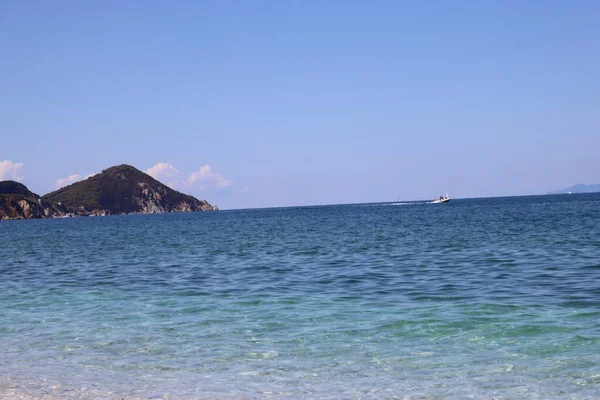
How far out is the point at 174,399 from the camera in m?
11.0

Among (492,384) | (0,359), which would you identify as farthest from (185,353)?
(492,384)

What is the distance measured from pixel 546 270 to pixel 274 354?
18.7 metres

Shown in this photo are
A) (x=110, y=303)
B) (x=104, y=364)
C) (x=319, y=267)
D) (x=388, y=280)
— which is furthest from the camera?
(x=319, y=267)

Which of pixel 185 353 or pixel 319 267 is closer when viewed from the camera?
pixel 185 353

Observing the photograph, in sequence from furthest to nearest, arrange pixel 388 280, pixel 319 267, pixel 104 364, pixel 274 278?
1. pixel 319 267
2. pixel 274 278
3. pixel 388 280
4. pixel 104 364

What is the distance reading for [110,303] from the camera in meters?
23.2

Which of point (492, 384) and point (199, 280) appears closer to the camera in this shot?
point (492, 384)

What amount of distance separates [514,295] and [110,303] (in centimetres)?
1504

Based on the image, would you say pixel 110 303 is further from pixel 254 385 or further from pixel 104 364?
pixel 254 385

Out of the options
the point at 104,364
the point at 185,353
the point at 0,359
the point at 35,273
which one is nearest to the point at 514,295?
the point at 185,353

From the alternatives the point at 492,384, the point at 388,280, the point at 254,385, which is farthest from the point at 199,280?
the point at 492,384

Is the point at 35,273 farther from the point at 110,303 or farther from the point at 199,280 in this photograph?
the point at 110,303

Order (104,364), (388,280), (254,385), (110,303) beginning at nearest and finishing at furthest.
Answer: (254,385)
(104,364)
(110,303)
(388,280)

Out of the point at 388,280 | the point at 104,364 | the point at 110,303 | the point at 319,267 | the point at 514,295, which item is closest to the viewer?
the point at 104,364
